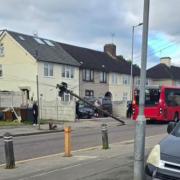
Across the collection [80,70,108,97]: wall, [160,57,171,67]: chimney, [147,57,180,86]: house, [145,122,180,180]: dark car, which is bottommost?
[145,122,180,180]: dark car

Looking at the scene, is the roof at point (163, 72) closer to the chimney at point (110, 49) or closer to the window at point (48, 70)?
the chimney at point (110, 49)

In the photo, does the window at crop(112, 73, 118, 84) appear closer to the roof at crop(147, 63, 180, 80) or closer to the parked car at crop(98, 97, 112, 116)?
the roof at crop(147, 63, 180, 80)

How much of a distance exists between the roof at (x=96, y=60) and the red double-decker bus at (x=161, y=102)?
90.6 feet

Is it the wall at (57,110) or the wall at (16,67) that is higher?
the wall at (16,67)

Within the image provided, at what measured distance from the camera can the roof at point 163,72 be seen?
95.7 meters

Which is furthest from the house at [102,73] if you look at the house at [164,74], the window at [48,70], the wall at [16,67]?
the house at [164,74]

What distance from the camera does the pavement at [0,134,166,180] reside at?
1145 cm

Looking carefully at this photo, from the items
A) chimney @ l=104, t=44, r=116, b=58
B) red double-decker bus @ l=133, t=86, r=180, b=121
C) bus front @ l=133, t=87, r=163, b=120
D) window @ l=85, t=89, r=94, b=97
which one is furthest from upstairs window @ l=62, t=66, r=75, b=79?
bus front @ l=133, t=87, r=163, b=120

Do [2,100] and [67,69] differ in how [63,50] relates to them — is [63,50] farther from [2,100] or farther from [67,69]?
[2,100]

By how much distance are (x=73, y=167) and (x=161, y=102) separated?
25.5 metres

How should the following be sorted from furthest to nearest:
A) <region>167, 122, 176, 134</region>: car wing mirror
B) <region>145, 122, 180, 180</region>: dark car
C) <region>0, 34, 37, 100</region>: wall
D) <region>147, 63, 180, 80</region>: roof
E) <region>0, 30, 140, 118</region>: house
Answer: <region>147, 63, 180, 80</region>: roof → <region>0, 30, 140, 118</region>: house → <region>0, 34, 37, 100</region>: wall → <region>167, 122, 176, 134</region>: car wing mirror → <region>145, 122, 180, 180</region>: dark car

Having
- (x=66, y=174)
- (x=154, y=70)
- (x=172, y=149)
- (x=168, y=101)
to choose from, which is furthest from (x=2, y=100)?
(x=154, y=70)

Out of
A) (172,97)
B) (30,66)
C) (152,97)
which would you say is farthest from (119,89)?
(152,97)

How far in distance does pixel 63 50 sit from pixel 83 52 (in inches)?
278
